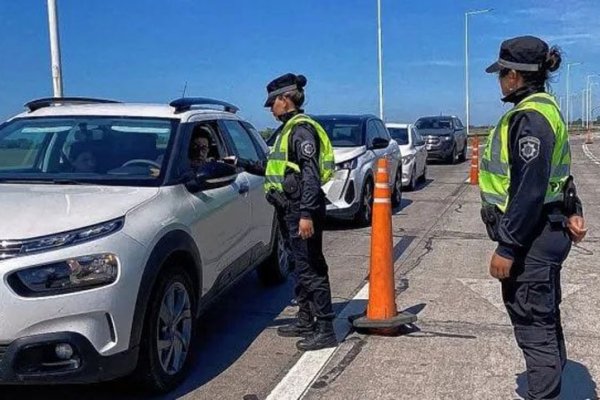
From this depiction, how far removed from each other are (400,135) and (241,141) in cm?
1157

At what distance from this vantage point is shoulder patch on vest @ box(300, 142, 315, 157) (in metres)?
4.86

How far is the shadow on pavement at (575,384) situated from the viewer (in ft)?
13.7

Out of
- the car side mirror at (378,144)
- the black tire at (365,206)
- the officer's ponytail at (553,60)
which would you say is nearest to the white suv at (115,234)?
the officer's ponytail at (553,60)

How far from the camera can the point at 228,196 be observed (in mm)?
5297

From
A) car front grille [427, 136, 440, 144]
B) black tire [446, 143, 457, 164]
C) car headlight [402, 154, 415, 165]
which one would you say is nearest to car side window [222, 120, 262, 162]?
car headlight [402, 154, 415, 165]

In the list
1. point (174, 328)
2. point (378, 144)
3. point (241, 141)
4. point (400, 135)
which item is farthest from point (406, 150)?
point (174, 328)

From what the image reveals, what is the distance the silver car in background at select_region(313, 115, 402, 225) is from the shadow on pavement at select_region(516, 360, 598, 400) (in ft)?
18.2

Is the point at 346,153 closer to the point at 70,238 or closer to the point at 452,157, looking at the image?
the point at 70,238

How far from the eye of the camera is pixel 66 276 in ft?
11.5

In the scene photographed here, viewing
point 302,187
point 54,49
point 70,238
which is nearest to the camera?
point 70,238

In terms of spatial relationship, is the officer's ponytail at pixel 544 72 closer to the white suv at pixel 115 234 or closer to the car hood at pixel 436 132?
the white suv at pixel 115 234

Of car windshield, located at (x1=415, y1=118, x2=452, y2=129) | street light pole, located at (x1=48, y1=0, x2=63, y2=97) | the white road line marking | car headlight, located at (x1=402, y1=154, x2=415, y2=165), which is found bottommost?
the white road line marking

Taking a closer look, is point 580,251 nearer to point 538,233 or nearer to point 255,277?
point 255,277

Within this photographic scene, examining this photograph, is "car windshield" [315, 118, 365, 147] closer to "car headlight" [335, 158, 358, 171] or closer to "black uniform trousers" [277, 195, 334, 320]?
"car headlight" [335, 158, 358, 171]
